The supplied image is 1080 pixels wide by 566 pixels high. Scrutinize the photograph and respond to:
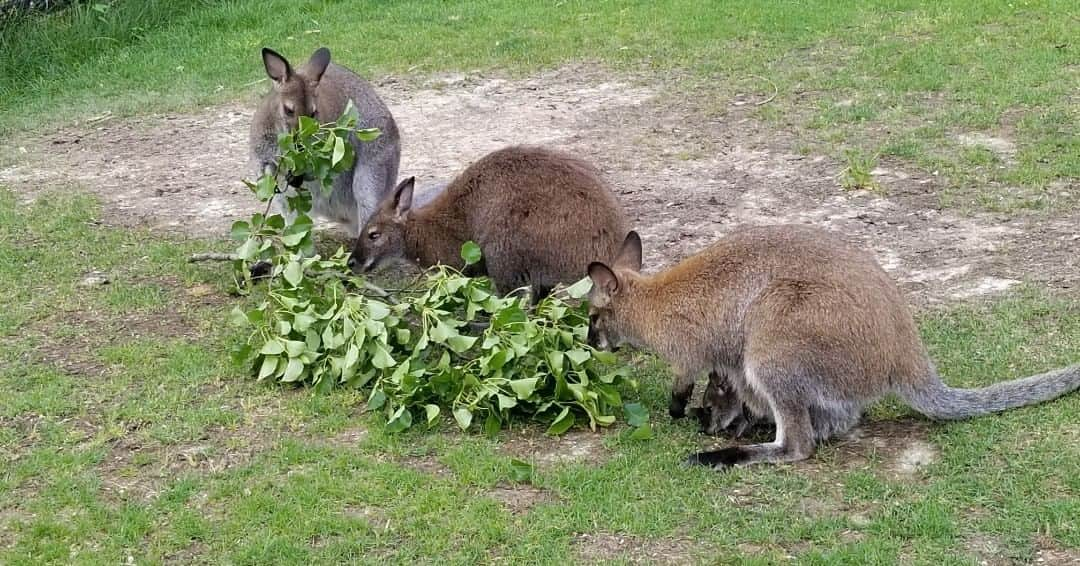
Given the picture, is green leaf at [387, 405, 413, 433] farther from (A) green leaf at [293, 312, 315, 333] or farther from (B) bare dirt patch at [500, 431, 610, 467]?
(A) green leaf at [293, 312, 315, 333]

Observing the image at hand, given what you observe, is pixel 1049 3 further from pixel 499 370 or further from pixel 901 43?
pixel 499 370

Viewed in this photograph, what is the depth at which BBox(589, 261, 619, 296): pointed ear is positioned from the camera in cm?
471

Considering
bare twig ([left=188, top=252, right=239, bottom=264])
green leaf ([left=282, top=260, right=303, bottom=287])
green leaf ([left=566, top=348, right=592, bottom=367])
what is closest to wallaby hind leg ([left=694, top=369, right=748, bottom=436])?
green leaf ([left=566, top=348, right=592, bottom=367])

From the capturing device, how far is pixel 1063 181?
6.66 meters

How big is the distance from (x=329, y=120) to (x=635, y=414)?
9.31 ft

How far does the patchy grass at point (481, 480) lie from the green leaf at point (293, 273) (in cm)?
44

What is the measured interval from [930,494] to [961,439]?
370 millimetres

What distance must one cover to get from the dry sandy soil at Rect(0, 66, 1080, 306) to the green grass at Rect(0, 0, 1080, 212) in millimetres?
296

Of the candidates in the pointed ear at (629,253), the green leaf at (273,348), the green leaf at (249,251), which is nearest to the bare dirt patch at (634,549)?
the pointed ear at (629,253)

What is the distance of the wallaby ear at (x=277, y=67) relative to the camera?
6.53 meters

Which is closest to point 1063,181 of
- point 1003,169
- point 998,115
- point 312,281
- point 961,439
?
point 1003,169

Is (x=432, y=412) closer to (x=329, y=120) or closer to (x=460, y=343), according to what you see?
(x=460, y=343)

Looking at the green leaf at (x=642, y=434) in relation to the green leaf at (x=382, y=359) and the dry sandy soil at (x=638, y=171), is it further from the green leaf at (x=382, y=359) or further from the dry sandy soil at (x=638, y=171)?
the dry sandy soil at (x=638, y=171)

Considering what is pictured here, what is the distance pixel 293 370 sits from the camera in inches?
196
